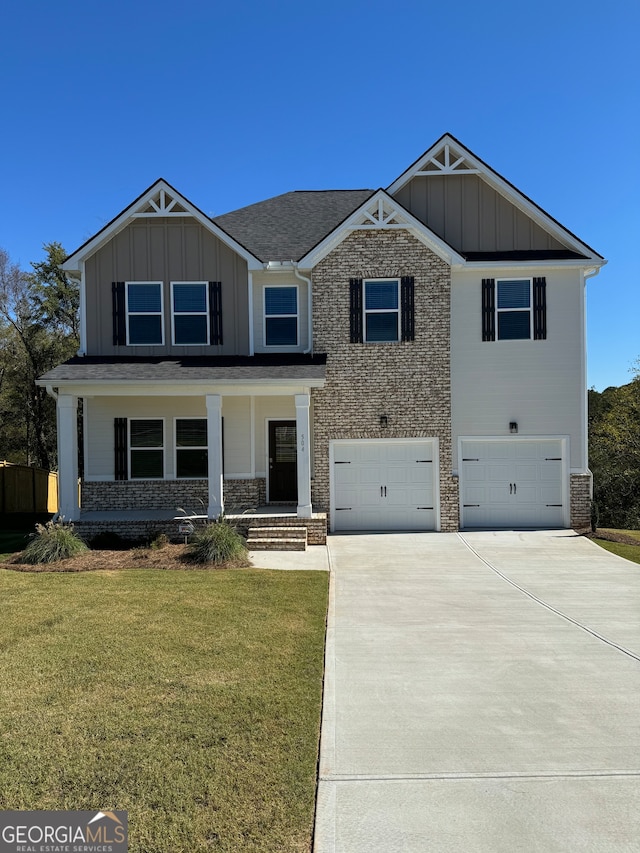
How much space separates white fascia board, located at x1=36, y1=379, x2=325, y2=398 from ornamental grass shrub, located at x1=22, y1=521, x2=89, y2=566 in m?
3.19

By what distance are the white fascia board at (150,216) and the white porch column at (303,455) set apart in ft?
13.4

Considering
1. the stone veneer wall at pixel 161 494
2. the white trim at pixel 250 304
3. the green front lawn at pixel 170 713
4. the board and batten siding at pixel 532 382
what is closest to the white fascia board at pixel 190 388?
the white trim at pixel 250 304

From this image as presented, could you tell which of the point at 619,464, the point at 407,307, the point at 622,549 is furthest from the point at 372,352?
the point at 619,464

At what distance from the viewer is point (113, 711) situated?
4480 millimetres

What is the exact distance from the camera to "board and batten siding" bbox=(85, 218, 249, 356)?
14.2 meters

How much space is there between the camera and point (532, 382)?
551 inches

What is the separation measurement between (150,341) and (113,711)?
1136 cm

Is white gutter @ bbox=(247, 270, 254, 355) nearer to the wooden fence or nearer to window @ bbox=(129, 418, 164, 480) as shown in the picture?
window @ bbox=(129, 418, 164, 480)

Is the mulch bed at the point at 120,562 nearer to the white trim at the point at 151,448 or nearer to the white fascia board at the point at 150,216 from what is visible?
the white trim at the point at 151,448

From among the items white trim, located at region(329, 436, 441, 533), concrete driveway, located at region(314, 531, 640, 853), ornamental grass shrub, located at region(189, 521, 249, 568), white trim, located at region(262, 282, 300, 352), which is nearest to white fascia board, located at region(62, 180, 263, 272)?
white trim, located at region(262, 282, 300, 352)

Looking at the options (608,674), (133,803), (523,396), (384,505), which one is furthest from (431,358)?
(133,803)

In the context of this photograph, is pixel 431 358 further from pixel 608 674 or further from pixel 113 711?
pixel 113 711

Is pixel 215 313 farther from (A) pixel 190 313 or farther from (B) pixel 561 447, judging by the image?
(B) pixel 561 447

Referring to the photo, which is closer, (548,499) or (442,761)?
(442,761)
